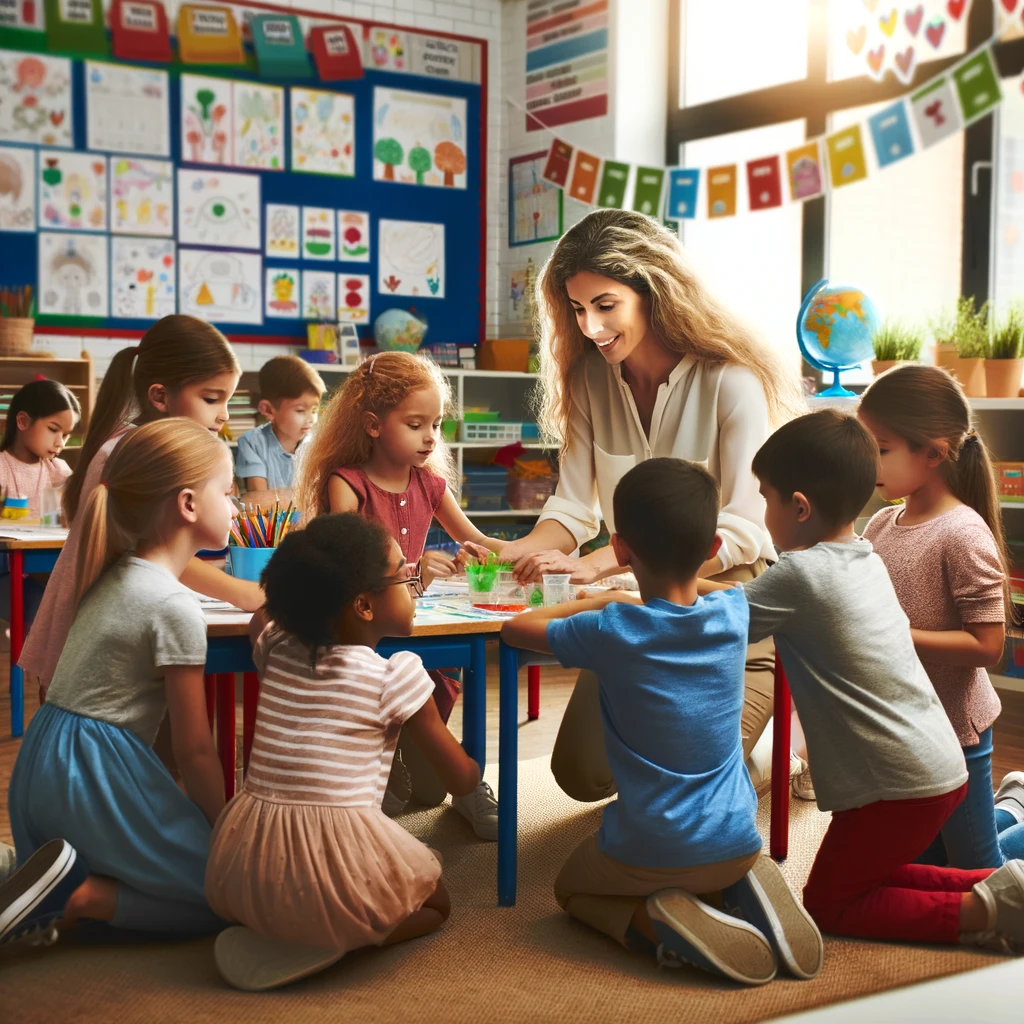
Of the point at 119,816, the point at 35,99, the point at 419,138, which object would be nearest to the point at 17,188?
the point at 35,99

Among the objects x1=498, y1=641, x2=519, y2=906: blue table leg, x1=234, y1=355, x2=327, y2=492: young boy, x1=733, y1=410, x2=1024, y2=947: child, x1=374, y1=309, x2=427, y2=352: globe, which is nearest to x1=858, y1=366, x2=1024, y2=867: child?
x1=733, y1=410, x2=1024, y2=947: child

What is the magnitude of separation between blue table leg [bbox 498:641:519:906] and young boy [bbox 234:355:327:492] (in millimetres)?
2426

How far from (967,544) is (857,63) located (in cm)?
370

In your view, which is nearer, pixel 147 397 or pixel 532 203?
pixel 147 397

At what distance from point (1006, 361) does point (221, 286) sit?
373 centimetres

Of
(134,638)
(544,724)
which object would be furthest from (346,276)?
(134,638)

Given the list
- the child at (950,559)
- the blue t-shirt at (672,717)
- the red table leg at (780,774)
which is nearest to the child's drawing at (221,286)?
the red table leg at (780,774)

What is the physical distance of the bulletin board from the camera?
589 centimetres

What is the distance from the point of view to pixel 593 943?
216 cm

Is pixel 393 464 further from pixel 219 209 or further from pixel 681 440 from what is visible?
pixel 219 209

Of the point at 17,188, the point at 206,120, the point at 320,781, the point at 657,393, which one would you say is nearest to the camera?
the point at 320,781

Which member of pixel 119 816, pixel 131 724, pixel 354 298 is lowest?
pixel 119 816

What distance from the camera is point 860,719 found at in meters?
2.11

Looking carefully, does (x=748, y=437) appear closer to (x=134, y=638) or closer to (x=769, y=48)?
(x=134, y=638)
